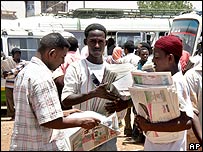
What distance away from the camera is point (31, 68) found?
291cm

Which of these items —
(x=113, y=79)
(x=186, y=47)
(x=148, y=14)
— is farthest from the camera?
(x=148, y=14)

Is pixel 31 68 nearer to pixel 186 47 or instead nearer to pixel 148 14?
pixel 186 47

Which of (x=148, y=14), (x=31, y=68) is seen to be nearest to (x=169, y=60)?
(x=31, y=68)

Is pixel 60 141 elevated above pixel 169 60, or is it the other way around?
pixel 169 60

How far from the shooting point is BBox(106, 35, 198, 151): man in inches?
107

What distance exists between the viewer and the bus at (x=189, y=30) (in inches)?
393

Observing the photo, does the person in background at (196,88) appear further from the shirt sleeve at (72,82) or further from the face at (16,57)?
the face at (16,57)

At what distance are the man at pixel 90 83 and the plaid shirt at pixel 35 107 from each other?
1.70 ft

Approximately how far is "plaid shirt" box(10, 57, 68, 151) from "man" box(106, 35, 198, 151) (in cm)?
57

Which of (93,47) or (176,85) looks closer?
(176,85)

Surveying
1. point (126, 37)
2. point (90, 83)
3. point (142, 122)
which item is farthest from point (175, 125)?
point (126, 37)

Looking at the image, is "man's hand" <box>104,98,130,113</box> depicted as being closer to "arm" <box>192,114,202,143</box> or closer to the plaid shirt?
the plaid shirt

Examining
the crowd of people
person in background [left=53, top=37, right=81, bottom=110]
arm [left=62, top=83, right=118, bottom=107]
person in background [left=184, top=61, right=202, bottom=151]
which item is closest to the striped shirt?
person in background [left=53, top=37, right=81, bottom=110]

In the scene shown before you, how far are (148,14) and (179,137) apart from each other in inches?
494
